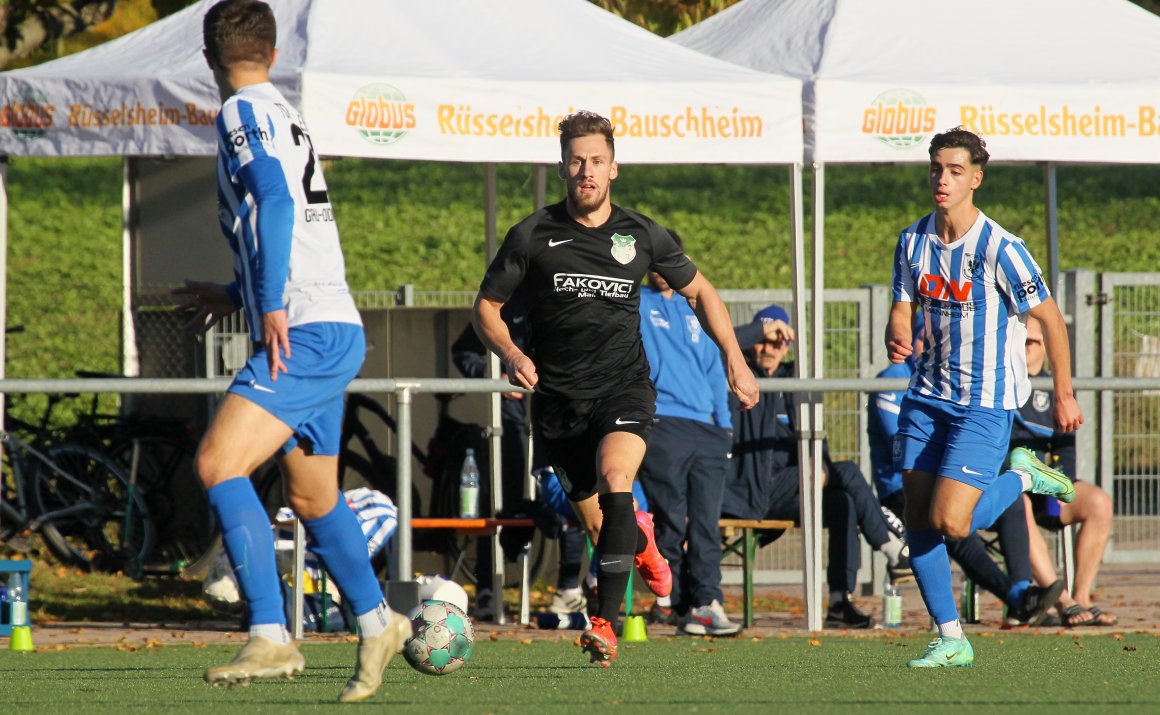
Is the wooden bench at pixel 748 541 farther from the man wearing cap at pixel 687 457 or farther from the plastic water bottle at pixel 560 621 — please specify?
the plastic water bottle at pixel 560 621

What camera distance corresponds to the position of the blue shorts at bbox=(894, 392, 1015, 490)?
716 cm

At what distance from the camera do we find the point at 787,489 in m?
10.5

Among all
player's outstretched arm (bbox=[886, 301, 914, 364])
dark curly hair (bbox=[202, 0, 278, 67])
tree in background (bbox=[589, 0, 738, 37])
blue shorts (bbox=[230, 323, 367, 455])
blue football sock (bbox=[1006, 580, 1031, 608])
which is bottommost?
blue football sock (bbox=[1006, 580, 1031, 608])

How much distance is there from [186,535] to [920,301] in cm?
665

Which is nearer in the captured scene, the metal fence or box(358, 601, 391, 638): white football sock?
box(358, 601, 391, 638): white football sock

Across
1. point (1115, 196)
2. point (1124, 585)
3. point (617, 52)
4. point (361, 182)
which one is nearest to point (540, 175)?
point (617, 52)

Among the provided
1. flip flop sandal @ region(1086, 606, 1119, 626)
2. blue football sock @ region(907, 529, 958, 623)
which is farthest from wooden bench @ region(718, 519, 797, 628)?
blue football sock @ region(907, 529, 958, 623)

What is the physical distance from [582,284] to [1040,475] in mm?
3203

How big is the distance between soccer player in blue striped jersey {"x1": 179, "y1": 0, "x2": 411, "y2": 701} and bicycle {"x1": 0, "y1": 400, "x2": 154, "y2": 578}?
266 inches

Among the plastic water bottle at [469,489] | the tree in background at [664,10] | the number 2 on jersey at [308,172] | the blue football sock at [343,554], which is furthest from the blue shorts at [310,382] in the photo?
the tree in background at [664,10]

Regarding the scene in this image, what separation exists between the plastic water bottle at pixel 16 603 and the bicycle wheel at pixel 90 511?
282 centimetres

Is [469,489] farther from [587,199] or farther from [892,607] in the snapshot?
[587,199]

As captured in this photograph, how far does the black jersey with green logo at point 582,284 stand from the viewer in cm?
711

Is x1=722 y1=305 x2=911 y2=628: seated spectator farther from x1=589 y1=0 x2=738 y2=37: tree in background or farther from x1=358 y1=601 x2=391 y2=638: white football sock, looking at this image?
x1=589 y1=0 x2=738 y2=37: tree in background
